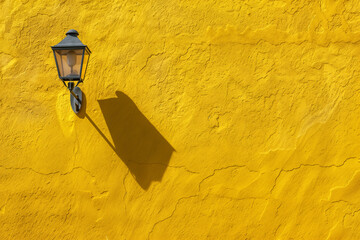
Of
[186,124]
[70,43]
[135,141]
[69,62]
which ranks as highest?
[70,43]

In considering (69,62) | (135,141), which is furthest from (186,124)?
(69,62)

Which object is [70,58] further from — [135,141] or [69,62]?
[135,141]

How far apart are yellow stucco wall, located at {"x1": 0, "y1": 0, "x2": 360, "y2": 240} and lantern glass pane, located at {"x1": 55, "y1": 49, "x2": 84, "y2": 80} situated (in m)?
0.35

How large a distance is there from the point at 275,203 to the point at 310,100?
30.1 inches

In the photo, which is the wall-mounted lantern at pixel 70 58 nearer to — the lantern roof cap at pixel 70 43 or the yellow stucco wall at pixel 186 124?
the lantern roof cap at pixel 70 43

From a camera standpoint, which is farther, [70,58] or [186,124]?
[186,124]

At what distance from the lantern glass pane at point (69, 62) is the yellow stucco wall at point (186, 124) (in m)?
0.35

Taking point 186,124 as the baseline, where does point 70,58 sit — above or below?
above

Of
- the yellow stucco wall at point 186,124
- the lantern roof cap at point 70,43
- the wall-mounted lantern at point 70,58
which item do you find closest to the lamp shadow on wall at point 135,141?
the yellow stucco wall at point 186,124

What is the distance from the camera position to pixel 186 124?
2605 millimetres

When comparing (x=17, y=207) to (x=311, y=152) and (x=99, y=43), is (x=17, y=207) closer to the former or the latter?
(x=99, y=43)

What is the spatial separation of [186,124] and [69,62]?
2.92 ft

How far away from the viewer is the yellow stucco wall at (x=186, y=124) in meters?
2.54

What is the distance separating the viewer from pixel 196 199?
256cm
